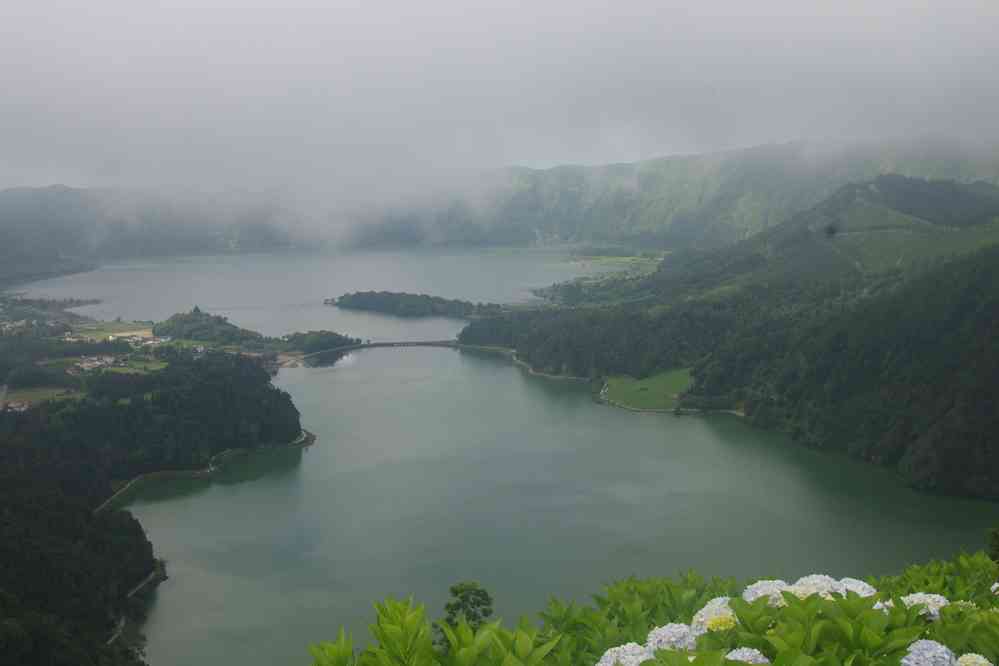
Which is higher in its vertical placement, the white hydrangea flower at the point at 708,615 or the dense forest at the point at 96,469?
the white hydrangea flower at the point at 708,615

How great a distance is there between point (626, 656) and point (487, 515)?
76.7 ft

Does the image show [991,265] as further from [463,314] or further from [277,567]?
[463,314]

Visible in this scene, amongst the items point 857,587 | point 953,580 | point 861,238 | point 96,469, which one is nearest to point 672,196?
point 861,238

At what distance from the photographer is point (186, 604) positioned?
2197cm

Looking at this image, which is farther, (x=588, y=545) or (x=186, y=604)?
(x=588, y=545)

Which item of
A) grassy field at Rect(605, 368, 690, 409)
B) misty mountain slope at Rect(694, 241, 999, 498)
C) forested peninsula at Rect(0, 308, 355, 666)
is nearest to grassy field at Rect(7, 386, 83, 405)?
forested peninsula at Rect(0, 308, 355, 666)

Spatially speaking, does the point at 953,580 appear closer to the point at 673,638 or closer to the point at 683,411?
the point at 673,638

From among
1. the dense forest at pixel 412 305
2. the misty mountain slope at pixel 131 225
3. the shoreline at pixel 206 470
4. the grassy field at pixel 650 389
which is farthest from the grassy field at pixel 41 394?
the misty mountain slope at pixel 131 225

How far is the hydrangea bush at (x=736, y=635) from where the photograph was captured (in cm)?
358

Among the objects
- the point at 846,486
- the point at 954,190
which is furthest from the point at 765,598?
the point at 954,190

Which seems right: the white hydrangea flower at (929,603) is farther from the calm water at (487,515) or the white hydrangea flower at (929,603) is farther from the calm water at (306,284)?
the calm water at (306,284)

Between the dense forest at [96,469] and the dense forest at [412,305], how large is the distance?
25.1m

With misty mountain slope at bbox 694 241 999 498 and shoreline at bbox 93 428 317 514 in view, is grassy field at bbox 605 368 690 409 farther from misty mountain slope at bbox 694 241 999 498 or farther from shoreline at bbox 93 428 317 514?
shoreline at bbox 93 428 317 514

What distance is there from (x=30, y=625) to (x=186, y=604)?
6.11m
